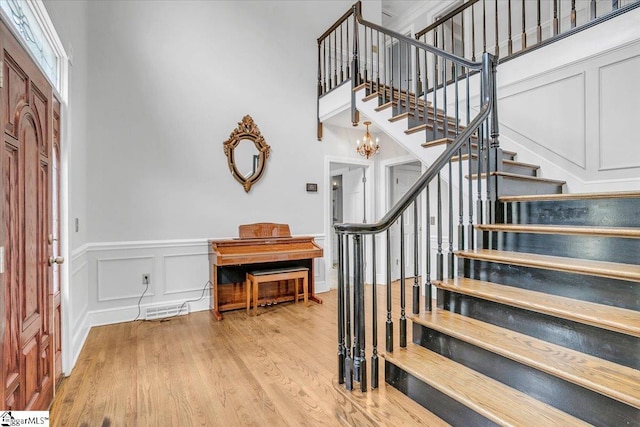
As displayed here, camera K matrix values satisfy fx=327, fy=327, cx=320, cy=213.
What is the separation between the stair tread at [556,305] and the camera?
1.37 metres

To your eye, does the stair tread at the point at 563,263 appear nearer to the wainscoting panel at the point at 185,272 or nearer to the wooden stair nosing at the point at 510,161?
the wooden stair nosing at the point at 510,161

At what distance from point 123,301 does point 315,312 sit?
209cm

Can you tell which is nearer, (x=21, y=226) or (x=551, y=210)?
(x=21, y=226)

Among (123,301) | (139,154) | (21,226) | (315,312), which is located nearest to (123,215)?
(139,154)

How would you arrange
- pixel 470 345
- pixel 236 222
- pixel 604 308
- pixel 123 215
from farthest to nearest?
pixel 236 222 < pixel 123 215 < pixel 470 345 < pixel 604 308

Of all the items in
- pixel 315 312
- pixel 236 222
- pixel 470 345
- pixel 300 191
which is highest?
pixel 300 191

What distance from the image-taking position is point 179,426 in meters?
1.76

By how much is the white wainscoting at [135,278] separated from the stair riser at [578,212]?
3.26m

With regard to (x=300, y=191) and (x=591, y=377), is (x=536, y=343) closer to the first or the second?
(x=591, y=377)

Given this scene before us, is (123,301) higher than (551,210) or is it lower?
lower

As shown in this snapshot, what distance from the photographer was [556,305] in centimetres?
159

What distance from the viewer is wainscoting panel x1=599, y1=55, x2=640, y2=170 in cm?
264

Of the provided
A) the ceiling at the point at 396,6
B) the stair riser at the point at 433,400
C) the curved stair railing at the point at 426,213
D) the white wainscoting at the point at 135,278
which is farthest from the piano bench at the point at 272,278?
the ceiling at the point at 396,6

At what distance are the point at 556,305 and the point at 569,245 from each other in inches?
20.6
